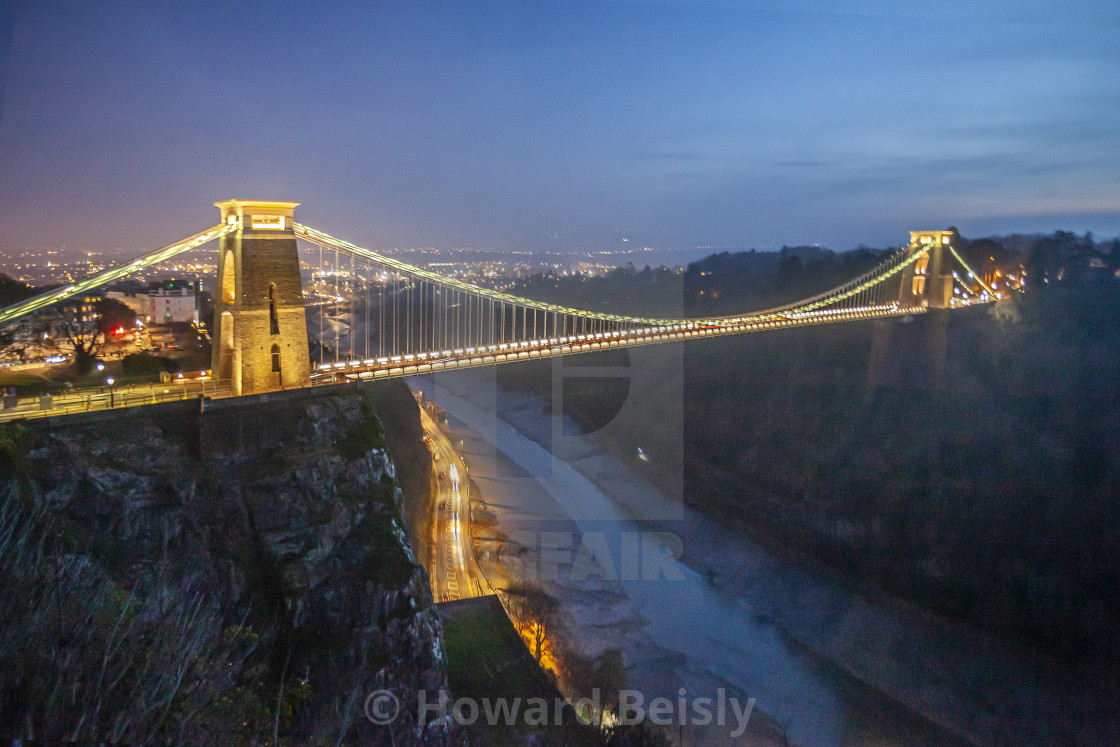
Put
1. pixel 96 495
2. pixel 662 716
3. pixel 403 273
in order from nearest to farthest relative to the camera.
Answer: pixel 96 495 < pixel 662 716 < pixel 403 273

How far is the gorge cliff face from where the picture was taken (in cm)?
469

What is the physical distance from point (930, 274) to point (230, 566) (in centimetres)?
2765

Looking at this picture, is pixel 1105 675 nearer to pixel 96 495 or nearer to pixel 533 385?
pixel 96 495

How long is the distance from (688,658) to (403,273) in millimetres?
10219

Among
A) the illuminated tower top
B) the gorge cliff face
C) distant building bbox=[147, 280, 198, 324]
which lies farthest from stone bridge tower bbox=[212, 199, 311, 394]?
distant building bbox=[147, 280, 198, 324]

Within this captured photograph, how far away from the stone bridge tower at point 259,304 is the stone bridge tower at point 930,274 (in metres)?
24.4

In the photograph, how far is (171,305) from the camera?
62.3 feet

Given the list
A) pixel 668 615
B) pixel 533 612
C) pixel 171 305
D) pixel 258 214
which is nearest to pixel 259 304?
pixel 258 214

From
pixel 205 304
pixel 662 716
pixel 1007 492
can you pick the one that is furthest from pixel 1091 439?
pixel 205 304

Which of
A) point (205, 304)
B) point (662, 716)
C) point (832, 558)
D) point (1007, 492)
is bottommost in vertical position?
point (662, 716)

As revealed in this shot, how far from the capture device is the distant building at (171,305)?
18.7m

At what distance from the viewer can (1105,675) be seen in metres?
11.6

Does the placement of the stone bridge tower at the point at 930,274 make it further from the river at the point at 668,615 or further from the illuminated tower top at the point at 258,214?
the illuminated tower top at the point at 258,214

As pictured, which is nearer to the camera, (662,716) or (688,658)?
(662,716)
